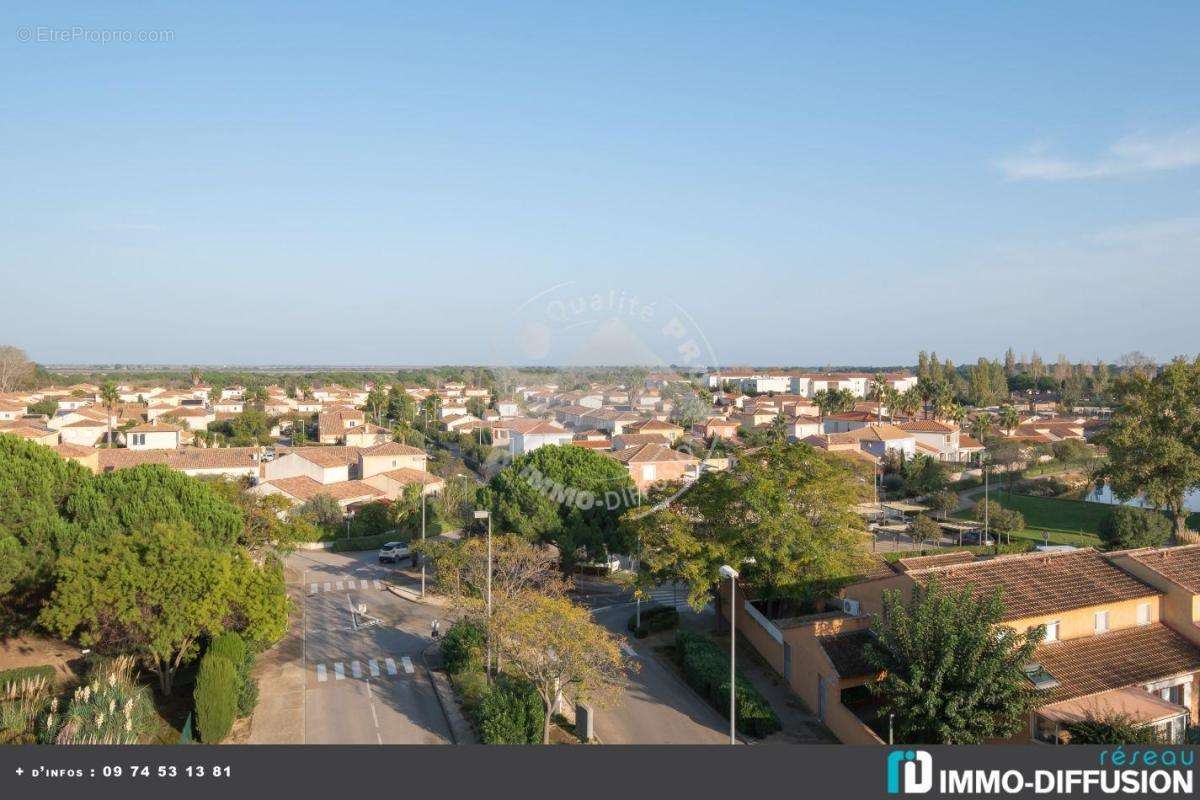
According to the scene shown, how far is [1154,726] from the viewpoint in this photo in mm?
17109

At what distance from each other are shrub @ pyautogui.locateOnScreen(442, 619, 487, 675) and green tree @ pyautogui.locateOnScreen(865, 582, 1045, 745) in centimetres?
1105

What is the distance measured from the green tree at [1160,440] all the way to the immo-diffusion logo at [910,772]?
34.4 m

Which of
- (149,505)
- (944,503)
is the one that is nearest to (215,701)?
(149,505)

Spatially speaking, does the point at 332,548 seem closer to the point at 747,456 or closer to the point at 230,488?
the point at 230,488

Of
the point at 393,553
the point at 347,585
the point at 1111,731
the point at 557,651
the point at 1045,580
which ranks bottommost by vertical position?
the point at 347,585

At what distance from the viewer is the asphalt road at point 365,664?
63.5ft

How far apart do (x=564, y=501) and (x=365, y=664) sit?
40.4 feet

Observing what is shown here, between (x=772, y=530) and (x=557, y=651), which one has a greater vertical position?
(x=772, y=530)

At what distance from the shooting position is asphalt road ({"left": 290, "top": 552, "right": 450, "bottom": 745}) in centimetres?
1937

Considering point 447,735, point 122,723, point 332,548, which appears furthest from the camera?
point 332,548

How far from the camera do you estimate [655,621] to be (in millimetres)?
27656

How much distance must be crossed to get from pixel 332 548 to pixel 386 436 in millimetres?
35213

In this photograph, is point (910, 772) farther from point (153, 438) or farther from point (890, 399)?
point (890, 399)

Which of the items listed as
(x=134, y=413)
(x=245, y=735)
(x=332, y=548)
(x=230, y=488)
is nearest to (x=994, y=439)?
(x=332, y=548)
